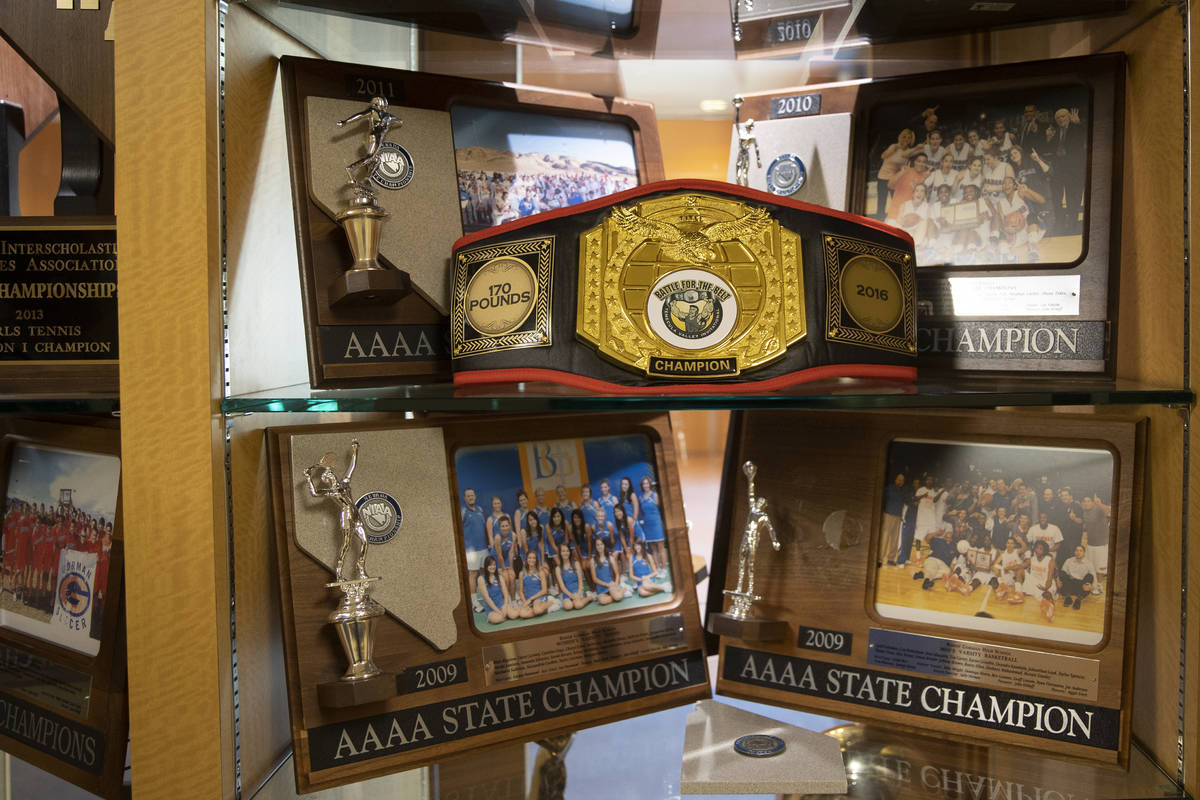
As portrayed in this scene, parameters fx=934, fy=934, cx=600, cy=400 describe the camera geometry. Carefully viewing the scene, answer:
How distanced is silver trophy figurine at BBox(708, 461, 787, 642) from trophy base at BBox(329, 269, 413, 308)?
0.39 metres

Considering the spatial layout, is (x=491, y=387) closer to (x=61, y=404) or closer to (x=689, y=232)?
(x=689, y=232)

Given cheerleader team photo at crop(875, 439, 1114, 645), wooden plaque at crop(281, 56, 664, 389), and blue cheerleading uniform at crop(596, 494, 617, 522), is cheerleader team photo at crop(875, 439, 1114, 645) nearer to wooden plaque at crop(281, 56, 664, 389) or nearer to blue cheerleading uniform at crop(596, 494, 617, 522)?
blue cheerleading uniform at crop(596, 494, 617, 522)

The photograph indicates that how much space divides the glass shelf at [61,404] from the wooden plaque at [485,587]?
131mm

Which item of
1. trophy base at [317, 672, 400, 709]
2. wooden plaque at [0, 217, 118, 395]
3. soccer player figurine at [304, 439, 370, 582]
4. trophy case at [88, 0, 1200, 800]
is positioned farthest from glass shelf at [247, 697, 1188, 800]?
wooden plaque at [0, 217, 118, 395]

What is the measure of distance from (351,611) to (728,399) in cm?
36

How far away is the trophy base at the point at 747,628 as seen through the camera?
894 millimetres

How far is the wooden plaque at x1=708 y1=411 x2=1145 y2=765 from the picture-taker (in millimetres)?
840

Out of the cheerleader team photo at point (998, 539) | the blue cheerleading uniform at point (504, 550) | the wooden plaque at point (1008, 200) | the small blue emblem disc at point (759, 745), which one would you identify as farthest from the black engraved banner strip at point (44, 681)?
the wooden plaque at point (1008, 200)

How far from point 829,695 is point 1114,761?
9.7 inches

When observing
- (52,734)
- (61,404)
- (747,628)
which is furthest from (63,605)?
(747,628)

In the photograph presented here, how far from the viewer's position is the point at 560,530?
94 centimetres

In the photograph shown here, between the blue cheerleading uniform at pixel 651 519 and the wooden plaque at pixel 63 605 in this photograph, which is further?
the blue cheerleading uniform at pixel 651 519

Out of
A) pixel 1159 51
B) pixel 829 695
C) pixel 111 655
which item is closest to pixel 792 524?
pixel 829 695

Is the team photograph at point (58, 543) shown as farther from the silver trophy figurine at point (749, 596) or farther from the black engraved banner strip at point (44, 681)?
the silver trophy figurine at point (749, 596)
